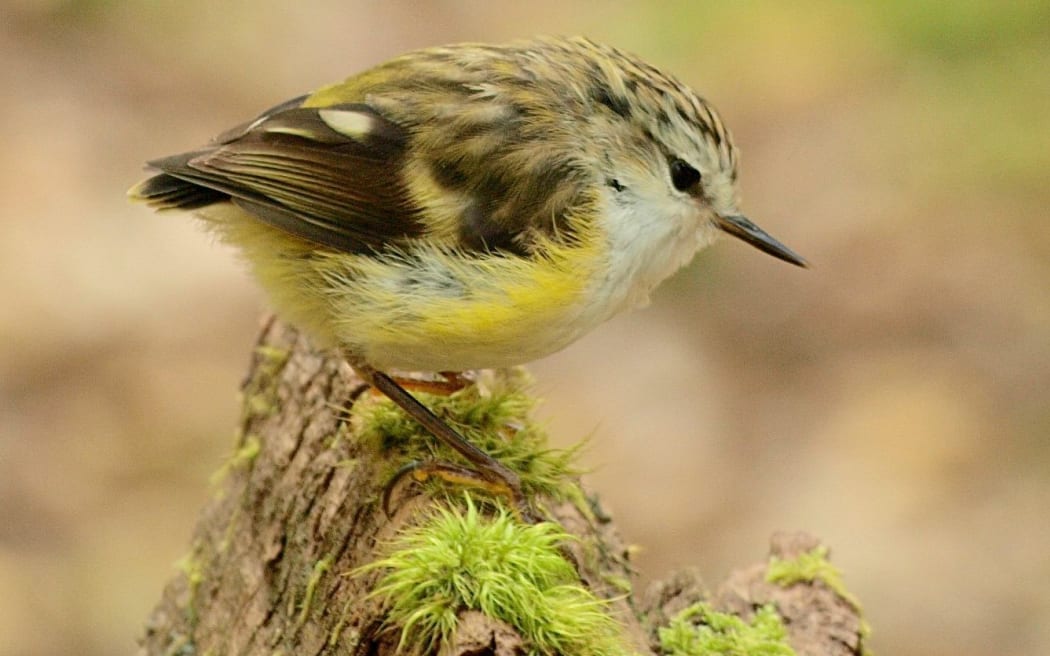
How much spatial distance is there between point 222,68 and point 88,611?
4.54 metres

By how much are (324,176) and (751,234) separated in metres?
1.25

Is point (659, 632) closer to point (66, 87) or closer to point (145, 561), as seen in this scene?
point (145, 561)

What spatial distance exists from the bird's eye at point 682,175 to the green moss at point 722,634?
1164mm

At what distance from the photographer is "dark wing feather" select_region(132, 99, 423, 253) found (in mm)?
3684

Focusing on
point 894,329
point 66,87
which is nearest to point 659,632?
point 894,329

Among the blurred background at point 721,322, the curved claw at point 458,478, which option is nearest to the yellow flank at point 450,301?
the curved claw at point 458,478

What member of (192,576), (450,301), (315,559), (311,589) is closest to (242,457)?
(192,576)

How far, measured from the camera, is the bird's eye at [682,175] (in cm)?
380

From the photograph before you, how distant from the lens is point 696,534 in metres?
6.53

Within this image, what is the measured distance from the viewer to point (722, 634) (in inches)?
141

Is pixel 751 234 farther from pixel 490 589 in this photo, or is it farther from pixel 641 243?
pixel 490 589

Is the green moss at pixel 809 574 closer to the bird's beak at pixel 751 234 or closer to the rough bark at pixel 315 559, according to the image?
the rough bark at pixel 315 559

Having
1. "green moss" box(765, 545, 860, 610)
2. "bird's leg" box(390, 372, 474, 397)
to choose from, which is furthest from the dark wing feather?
"green moss" box(765, 545, 860, 610)

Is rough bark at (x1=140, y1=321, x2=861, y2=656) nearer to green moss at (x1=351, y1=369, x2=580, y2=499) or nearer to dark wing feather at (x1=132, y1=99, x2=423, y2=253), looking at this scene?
green moss at (x1=351, y1=369, x2=580, y2=499)
